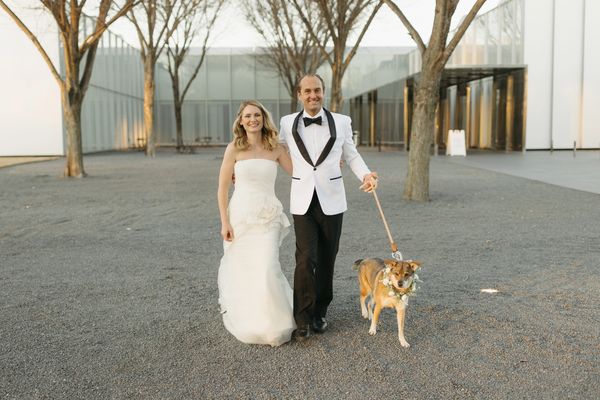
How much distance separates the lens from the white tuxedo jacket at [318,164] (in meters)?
4.73

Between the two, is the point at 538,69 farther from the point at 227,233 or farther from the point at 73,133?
the point at 227,233

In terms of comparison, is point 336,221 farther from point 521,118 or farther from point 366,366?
point 521,118

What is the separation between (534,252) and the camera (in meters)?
8.07

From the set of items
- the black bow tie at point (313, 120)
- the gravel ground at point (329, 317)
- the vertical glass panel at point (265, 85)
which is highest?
the vertical glass panel at point (265, 85)

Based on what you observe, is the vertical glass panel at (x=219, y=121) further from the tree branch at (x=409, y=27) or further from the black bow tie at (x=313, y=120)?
the black bow tie at (x=313, y=120)

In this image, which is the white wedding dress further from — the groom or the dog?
Result: the dog

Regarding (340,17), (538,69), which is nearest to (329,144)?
(340,17)

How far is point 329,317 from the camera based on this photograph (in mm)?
5352

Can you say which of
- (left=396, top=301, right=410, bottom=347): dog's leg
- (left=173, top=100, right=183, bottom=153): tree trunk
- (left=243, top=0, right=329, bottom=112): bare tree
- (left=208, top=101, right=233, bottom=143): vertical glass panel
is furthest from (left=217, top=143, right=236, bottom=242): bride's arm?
(left=208, top=101, right=233, bottom=143): vertical glass panel

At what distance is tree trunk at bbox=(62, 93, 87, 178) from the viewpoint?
19.2m

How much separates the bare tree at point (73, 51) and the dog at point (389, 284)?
14.7 meters

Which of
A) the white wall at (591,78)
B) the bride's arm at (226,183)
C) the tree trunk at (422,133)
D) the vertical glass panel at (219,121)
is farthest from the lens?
the vertical glass panel at (219,121)

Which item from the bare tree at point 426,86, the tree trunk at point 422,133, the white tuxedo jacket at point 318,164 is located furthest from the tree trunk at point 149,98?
the white tuxedo jacket at point 318,164

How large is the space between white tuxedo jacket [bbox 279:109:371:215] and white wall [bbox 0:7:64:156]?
1159 inches
